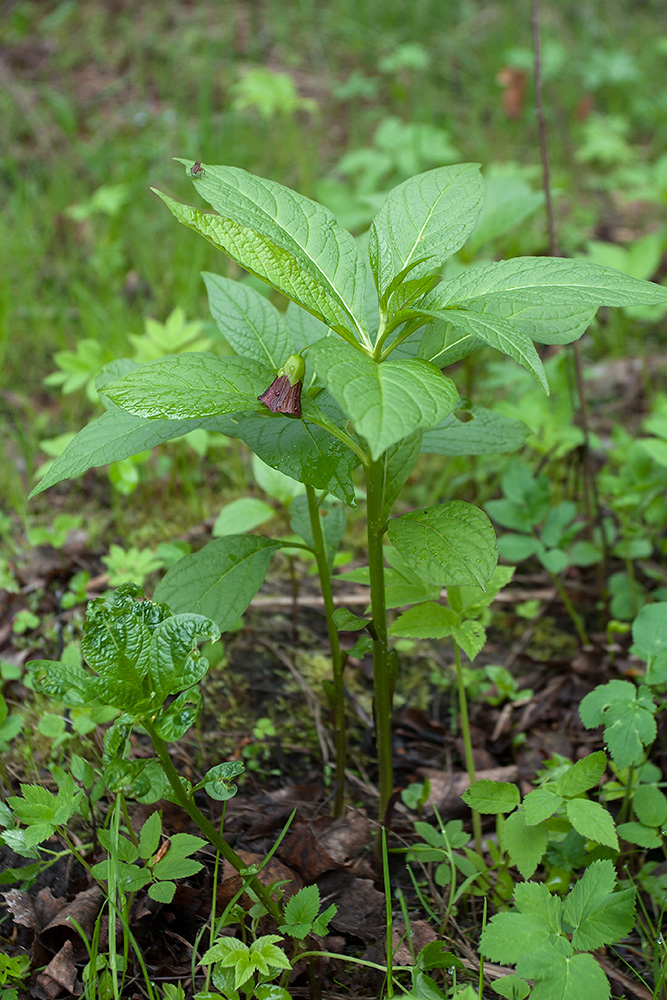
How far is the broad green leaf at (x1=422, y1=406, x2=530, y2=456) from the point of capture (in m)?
1.41

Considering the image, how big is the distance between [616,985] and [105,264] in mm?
3153

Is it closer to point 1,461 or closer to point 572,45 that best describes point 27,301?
point 1,461

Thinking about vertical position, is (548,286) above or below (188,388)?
above

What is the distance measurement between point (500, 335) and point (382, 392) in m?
0.18

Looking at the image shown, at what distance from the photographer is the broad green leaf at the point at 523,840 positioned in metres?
1.27

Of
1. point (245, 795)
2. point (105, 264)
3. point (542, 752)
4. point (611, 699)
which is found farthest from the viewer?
point (105, 264)

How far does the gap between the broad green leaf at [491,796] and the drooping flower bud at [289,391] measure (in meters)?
0.74

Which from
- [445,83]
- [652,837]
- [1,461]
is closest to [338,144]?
[445,83]

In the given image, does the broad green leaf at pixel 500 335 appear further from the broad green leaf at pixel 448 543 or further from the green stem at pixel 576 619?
the green stem at pixel 576 619

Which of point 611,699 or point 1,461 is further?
point 1,461

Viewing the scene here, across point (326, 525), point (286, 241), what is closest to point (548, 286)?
point (286, 241)

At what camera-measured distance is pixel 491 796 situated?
4.34 feet

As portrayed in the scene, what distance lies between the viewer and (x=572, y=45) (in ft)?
18.6

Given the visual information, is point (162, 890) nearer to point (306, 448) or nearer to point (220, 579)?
point (220, 579)
